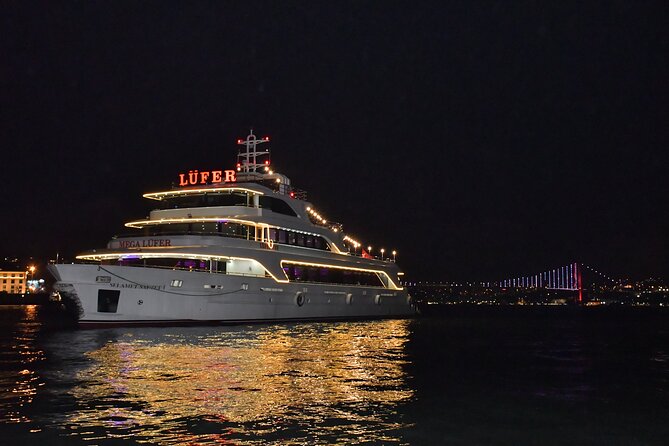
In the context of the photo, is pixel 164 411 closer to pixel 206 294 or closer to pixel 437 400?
pixel 437 400

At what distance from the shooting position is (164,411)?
466 inches

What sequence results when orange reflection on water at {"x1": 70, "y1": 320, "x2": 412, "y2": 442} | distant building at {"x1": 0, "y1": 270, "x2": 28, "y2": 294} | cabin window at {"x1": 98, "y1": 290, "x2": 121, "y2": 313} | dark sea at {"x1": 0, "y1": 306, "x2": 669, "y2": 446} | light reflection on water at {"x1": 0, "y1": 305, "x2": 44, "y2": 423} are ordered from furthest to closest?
distant building at {"x1": 0, "y1": 270, "x2": 28, "y2": 294}, cabin window at {"x1": 98, "y1": 290, "x2": 121, "y2": 313}, light reflection on water at {"x1": 0, "y1": 305, "x2": 44, "y2": 423}, orange reflection on water at {"x1": 70, "y1": 320, "x2": 412, "y2": 442}, dark sea at {"x1": 0, "y1": 306, "x2": 669, "y2": 446}

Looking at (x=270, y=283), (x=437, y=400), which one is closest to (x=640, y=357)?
(x=437, y=400)

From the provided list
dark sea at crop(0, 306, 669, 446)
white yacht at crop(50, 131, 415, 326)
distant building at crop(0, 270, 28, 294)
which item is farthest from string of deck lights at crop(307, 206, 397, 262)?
distant building at crop(0, 270, 28, 294)

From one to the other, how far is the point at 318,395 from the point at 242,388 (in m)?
1.75

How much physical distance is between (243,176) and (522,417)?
32.3 meters

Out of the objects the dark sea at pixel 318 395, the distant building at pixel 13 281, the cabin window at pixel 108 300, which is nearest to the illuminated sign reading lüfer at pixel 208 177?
the cabin window at pixel 108 300

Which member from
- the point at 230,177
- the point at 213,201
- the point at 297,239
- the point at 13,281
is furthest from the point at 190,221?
the point at 13,281

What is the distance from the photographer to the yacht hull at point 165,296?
3128 cm

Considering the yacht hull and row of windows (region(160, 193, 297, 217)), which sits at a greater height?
row of windows (region(160, 193, 297, 217))

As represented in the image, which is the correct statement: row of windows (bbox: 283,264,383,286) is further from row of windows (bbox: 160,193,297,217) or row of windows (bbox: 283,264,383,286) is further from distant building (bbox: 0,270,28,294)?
distant building (bbox: 0,270,28,294)

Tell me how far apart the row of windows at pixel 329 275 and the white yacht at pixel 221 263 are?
74mm

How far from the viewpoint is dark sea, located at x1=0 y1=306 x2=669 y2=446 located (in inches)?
416

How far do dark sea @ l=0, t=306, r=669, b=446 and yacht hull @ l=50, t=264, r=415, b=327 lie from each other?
5461 millimetres
